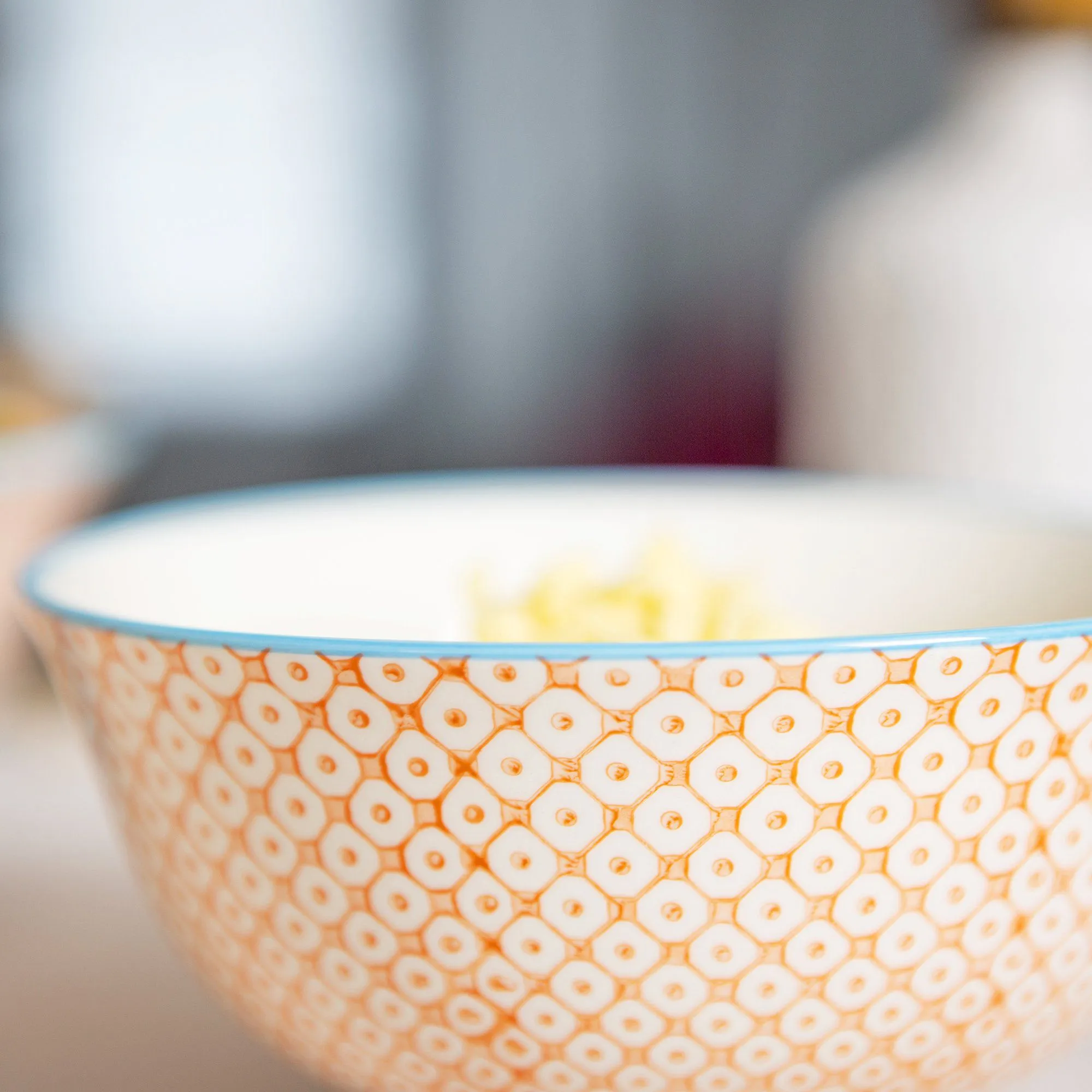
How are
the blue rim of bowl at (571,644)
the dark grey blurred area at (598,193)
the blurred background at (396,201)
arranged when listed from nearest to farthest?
the blue rim of bowl at (571,644)
the dark grey blurred area at (598,193)
the blurred background at (396,201)

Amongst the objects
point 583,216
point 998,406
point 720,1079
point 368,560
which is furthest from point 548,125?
point 720,1079

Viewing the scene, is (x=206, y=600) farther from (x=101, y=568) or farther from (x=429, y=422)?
(x=429, y=422)

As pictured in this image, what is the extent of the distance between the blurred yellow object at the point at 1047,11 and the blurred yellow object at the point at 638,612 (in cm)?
42

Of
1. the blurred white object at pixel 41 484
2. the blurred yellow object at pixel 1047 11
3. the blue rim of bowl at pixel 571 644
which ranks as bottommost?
the blurred white object at pixel 41 484

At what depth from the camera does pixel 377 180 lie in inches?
94.9

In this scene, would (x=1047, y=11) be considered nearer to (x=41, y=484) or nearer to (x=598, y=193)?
(x=41, y=484)

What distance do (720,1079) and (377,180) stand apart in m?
2.30

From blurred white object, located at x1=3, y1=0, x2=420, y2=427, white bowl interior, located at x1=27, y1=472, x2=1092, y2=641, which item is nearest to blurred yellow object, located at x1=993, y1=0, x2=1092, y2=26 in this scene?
white bowl interior, located at x1=27, y1=472, x2=1092, y2=641

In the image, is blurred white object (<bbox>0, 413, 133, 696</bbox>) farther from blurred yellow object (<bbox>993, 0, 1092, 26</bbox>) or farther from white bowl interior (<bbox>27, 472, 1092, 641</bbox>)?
blurred yellow object (<bbox>993, 0, 1092, 26</bbox>)

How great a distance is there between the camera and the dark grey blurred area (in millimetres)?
2129

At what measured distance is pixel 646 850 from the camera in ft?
0.73

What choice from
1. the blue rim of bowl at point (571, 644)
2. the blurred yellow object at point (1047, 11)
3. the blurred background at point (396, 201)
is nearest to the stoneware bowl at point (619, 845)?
the blue rim of bowl at point (571, 644)

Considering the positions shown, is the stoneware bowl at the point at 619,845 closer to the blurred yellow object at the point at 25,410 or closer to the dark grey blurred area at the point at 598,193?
the blurred yellow object at the point at 25,410

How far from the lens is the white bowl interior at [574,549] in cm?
36
